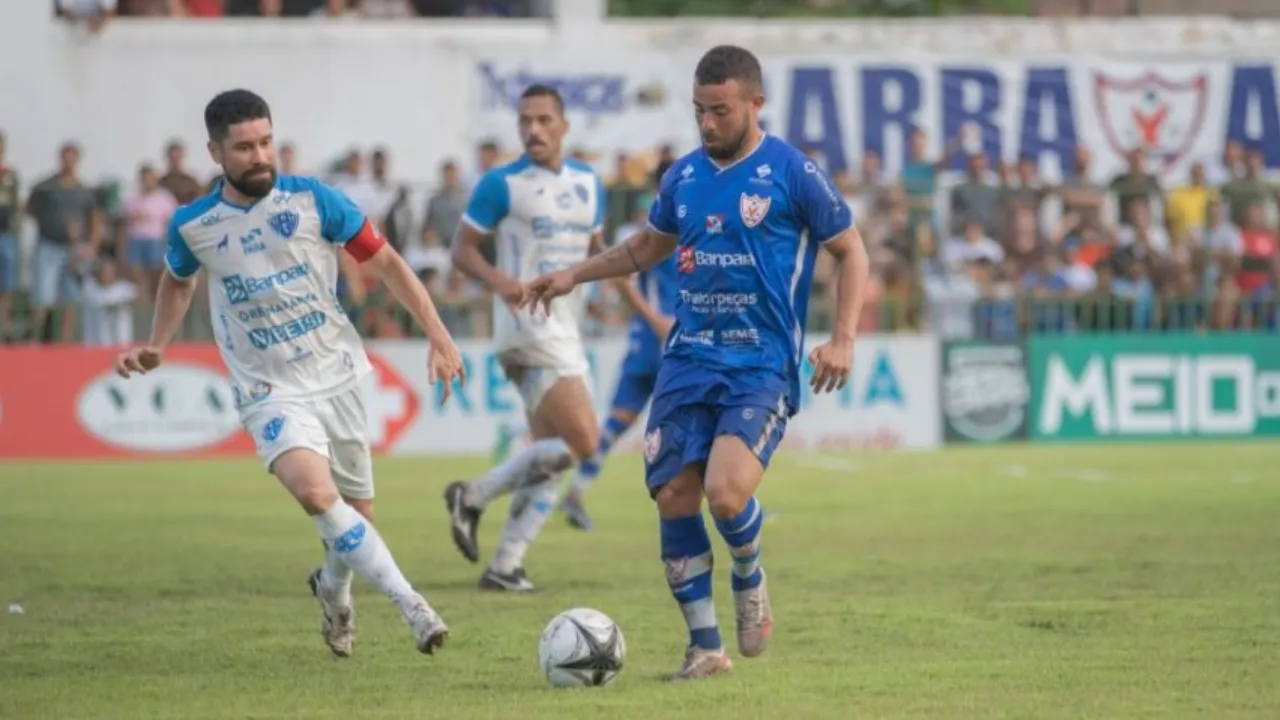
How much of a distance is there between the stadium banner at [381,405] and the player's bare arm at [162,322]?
42.1 ft

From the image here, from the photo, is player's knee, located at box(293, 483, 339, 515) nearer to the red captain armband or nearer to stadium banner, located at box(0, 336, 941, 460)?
the red captain armband

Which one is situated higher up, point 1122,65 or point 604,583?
point 1122,65

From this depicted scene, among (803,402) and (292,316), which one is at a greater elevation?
Result: (292,316)

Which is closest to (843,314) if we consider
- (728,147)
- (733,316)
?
(733,316)

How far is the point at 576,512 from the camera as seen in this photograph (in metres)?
17.3

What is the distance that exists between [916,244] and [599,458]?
1060cm

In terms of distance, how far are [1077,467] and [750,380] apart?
1471 centimetres

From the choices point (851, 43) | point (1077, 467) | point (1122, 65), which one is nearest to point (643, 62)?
point (851, 43)

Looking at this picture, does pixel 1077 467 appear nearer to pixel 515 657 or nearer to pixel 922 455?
pixel 922 455

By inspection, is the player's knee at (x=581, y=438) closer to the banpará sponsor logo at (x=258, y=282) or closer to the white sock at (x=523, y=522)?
the white sock at (x=523, y=522)

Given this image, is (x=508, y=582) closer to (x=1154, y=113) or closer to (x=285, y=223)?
(x=285, y=223)

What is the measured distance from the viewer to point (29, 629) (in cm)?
1122

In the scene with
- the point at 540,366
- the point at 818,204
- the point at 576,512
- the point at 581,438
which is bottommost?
the point at 576,512

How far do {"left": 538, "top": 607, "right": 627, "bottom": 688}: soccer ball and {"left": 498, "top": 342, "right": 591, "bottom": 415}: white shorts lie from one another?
4.39 meters
